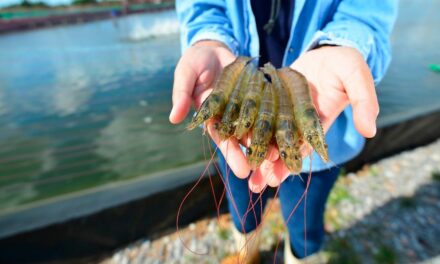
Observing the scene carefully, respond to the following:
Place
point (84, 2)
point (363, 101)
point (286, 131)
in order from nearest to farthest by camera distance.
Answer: point (363, 101) < point (286, 131) < point (84, 2)

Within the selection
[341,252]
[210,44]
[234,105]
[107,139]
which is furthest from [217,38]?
[107,139]

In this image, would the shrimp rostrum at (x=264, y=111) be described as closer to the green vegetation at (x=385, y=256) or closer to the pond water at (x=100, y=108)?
the green vegetation at (x=385, y=256)

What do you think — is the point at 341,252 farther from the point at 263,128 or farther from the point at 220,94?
the point at 220,94

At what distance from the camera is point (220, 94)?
6.97ft

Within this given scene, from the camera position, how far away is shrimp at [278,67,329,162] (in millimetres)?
1854

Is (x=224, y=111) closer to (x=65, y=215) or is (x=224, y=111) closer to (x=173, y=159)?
(x=65, y=215)

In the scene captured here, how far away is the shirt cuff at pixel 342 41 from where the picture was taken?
71.7 inches

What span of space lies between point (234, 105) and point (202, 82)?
Result: 0.29 metres

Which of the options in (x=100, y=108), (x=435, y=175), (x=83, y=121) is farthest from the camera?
(x=100, y=108)

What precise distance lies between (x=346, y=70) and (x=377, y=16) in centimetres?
56

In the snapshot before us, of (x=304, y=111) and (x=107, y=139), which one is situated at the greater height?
(x=304, y=111)

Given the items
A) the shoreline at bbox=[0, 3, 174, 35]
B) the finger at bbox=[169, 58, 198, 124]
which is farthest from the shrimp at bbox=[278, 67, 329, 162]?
the shoreline at bbox=[0, 3, 174, 35]

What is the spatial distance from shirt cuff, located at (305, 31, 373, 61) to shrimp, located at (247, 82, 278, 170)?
0.50 metres

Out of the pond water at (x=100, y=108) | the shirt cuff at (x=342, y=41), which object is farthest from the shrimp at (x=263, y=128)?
the pond water at (x=100, y=108)
